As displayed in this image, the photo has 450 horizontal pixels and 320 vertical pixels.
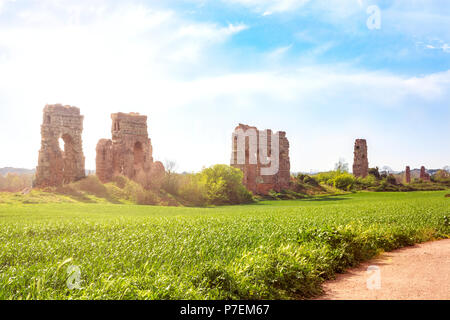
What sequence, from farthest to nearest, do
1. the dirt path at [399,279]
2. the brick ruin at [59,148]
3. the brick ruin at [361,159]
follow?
the brick ruin at [361,159] < the brick ruin at [59,148] < the dirt path at [399,279]

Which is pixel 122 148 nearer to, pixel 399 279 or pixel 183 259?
pixel 183 259

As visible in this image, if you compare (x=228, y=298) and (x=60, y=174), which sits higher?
(x=60, y=174)

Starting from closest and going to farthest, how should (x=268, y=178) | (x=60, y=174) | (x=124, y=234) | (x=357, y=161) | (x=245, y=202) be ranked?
(x=124, y=234) < (x=60, y=174) < (x=245, y=202) < (x=268, y=178) < (x=357, y=161)

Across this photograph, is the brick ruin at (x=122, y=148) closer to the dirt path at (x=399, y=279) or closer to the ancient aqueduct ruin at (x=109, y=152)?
the ancient aqueduct ruin at (x=109, y=152)

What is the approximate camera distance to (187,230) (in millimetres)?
9695

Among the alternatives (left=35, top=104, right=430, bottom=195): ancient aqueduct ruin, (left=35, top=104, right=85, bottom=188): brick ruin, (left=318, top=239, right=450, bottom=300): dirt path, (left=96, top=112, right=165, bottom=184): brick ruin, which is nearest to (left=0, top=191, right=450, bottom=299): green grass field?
(left=318, top=239, right=450, bottom=300): dirt path

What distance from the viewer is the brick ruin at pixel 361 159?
66.8m

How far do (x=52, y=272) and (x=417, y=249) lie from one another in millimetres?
9030

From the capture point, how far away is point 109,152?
40781mm

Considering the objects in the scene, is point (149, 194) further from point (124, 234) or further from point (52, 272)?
point (52, 272)

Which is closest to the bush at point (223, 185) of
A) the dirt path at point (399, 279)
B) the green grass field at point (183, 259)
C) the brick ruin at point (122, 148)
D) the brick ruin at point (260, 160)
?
the brick ruin at point (122, 148)

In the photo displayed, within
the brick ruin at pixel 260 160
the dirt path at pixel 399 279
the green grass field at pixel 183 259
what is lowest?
the dirt path at pixel 399 279

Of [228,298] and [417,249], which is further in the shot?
[417,249]
